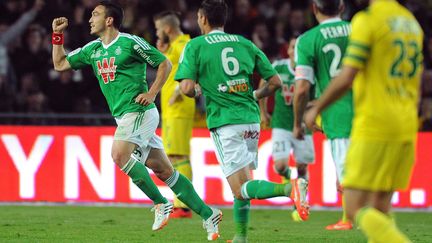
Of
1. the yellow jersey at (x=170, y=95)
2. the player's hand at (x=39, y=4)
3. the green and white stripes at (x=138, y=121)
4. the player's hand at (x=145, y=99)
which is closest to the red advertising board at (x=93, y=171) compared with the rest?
the yellow jersey at (x=170, y=95)

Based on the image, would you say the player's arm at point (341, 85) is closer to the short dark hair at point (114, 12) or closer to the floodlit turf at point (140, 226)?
the floodlit turf at point (140, 226)

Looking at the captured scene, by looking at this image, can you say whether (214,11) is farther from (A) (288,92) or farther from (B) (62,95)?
Result: (B) (62,95)

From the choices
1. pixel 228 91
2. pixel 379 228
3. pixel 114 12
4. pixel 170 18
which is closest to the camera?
pixel 379 228

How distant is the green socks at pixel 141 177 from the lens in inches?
412

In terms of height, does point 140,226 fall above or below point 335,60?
below

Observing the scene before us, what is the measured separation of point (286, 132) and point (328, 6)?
215 inches

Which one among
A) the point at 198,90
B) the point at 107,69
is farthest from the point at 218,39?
the point at 107,69

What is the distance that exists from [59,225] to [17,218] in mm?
1192

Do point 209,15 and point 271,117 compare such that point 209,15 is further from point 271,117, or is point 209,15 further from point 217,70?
point 271,117

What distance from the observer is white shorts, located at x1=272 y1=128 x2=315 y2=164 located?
13.9 metres

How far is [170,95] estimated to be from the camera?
13977mm

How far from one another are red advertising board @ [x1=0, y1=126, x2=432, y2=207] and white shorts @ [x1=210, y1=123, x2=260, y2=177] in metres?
6.35

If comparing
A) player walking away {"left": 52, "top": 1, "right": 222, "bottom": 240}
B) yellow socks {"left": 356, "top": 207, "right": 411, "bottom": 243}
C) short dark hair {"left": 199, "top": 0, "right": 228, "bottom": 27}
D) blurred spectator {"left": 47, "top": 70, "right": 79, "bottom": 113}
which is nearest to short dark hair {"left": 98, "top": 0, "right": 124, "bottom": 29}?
player walking away {"left": 52, "top": 1, "right": 222, "bottom": 240}

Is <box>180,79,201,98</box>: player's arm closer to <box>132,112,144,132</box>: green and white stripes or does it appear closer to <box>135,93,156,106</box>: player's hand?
<box>135,93,156,106</box>: player's hand
